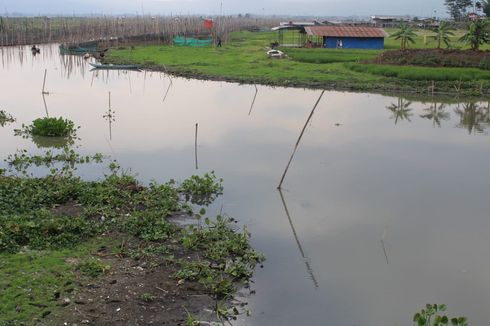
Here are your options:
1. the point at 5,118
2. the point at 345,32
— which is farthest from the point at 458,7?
the point at 5,118

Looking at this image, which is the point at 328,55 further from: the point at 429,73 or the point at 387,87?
the point at 387,87

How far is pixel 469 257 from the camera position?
8.04 meters

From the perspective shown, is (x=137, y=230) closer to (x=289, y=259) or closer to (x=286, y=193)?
(x=289, y=259)

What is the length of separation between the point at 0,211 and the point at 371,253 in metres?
5.56

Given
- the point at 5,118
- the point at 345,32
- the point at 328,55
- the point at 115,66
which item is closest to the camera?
the point at 5,118

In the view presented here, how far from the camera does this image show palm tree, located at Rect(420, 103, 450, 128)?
18364 mm

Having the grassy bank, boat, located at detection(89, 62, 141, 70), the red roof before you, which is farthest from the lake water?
the red roof

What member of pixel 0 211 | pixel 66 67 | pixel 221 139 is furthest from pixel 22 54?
pixel 0 211

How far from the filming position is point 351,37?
37.7 m

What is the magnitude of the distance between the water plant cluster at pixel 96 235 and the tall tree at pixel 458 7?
245 ft

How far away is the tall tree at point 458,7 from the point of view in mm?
74887

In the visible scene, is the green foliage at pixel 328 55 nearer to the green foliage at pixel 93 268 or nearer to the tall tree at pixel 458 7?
the green foliage at pixel 93 268

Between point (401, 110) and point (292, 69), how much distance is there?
896 cm

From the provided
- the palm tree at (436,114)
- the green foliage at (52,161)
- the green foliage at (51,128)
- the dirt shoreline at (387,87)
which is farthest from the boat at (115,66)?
the green foliage at (52,161)
